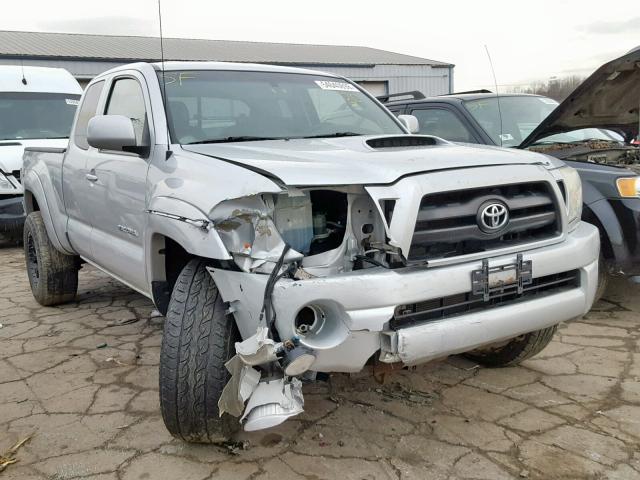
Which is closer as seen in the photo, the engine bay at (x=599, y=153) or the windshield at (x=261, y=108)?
the windshield at (x=261, y=108)

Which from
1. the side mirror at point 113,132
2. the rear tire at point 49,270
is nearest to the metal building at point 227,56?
the rear tire at point 49,270

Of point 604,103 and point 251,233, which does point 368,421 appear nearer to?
point 251,233

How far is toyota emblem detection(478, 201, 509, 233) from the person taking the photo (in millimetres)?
2533

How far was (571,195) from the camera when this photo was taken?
304cm

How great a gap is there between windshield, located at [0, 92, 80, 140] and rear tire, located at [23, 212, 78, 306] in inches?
152

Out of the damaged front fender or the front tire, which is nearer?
the damaged front fender

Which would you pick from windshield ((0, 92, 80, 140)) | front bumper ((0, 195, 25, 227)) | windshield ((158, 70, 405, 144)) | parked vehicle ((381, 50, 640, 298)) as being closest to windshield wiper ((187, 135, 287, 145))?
windshield ((158, 70, 405, 144))

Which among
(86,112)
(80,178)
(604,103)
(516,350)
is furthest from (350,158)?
(604,103)

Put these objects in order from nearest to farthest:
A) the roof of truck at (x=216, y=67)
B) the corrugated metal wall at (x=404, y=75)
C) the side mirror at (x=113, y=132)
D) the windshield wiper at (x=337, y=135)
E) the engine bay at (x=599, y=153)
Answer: the side mirror at (x=113, y=132) < the windshield wiper at (x=337, y=135) < the roof of truck at (x=216, y=67) < the engine bay at (x=599, y=153) < the corrugated metal wall at (x=404, y=75)

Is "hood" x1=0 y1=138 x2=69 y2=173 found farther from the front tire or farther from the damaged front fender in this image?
the damaged front fender

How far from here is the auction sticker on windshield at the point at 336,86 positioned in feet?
13.4

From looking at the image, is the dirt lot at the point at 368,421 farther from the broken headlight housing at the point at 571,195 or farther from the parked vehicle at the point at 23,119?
the parked vehicle at the point at 23,119

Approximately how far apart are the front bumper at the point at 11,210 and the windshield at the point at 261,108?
546 cm

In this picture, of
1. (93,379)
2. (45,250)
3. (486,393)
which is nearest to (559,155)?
(486,393)
